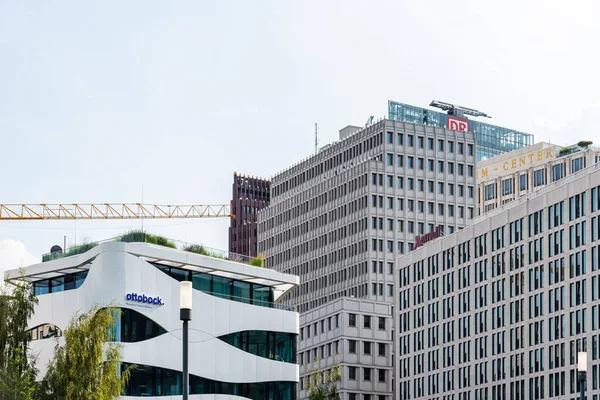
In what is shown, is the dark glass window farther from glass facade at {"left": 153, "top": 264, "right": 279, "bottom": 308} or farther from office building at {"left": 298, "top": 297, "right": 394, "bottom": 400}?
office building at {"left": 298, "top": 297, "right": 394, "bottom": 400}

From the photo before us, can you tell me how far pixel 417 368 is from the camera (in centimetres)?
18375

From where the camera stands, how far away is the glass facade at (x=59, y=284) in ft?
315

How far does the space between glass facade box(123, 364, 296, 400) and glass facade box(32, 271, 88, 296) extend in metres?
8.13

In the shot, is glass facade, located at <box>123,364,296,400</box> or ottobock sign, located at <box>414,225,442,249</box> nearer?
glass facade, located at <box>123,364,296,400</box>

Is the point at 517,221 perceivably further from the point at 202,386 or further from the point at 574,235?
the point at 202,386

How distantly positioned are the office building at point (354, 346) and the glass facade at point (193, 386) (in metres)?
88.1

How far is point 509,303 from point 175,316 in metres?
74.2

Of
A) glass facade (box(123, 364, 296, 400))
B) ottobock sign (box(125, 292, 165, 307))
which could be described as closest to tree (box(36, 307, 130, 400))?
glass facade (box(123, 364, 296, 400))

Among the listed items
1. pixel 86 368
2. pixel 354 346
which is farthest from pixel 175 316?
pixel 354 346

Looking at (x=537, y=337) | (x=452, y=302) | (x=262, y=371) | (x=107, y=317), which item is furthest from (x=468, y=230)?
(x=107, y=317)

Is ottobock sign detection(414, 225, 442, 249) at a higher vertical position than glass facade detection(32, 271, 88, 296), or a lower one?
higher

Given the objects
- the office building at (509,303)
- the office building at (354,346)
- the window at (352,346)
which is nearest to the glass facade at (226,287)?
the office building at (509,303)

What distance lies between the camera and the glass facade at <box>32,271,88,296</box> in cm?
9594

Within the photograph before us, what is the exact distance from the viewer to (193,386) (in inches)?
3725
